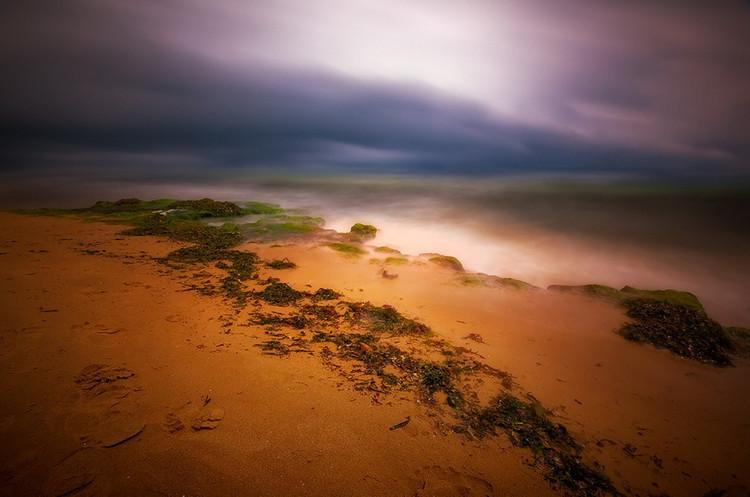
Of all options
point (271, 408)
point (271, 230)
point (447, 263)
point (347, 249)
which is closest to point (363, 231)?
point (347, 249)

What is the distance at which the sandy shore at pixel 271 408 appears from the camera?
299 cm

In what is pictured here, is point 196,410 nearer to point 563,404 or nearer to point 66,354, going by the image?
point 66,354

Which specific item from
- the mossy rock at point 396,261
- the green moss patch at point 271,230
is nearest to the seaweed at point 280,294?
the mossy rock at point 396,261

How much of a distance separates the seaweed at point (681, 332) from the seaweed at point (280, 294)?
734 cm

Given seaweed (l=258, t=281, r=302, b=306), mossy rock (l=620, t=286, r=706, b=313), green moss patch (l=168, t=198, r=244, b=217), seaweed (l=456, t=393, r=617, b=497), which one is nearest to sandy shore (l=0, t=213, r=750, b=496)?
seaweed (l=456, t=393, r=617, b=497)

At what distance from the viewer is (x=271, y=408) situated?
379 cm

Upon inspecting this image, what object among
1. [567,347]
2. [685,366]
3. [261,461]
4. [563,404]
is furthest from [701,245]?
[261,461]

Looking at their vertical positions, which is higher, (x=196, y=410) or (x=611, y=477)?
(x=196, y=410)

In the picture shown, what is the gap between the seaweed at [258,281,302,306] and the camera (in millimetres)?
6926

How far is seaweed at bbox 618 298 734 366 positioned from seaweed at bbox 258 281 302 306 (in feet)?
24.1

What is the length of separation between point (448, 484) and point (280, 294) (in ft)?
17.1

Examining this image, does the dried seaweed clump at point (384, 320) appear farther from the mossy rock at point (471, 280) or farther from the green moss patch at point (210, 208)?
the green moss patch at point (210, 208)

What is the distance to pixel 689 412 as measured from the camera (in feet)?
15.3

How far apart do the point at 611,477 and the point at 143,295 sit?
27.0 ft
